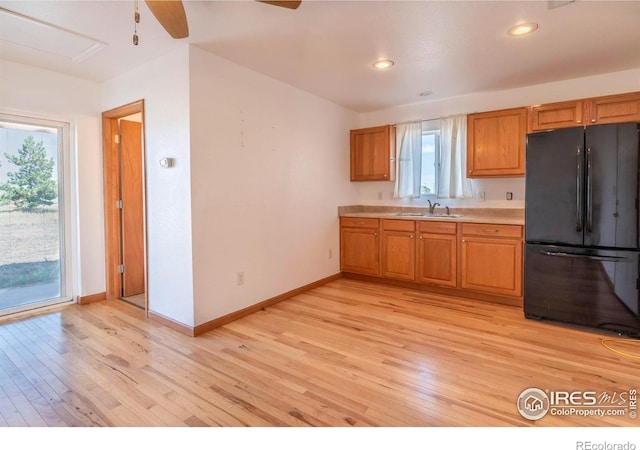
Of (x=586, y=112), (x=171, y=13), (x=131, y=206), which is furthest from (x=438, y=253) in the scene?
(x=131, y=206)

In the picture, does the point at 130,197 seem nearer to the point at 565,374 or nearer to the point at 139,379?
the point at 139,379

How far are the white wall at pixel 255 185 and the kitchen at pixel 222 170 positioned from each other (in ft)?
0.04

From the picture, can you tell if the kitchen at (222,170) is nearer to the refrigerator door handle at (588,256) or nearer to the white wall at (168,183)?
the white wall at (168,183)

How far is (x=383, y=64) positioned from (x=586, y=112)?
2066 millimetres

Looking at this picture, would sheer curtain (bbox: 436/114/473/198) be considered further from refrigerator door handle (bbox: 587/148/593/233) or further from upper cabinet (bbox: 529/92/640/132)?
refrigerator door handle (bbox: 587/148/593/233)

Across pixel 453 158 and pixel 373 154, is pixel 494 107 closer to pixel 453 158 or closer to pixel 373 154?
pixel 453 158

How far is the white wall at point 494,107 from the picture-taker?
11.7 feet

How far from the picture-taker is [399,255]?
174 inches

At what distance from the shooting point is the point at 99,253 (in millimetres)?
3943

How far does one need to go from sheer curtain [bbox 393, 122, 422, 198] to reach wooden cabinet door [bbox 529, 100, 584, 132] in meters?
1.35

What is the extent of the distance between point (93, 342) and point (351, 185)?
3672 mm

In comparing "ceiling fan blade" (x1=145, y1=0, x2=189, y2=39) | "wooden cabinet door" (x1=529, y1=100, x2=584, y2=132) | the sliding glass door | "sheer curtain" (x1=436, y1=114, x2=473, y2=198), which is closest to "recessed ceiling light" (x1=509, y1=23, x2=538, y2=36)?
"wooden cabinet door" (x1=529, y1=100, x2=584, y2=132)

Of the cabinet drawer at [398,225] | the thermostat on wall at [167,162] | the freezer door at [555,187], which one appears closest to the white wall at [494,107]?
the cabinet drawer at [398,225]
